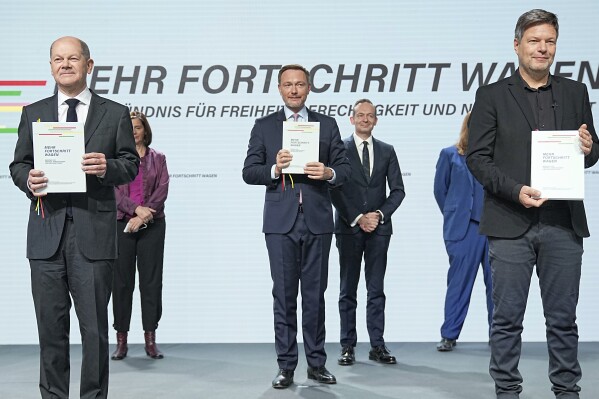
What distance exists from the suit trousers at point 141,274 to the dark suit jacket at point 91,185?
6.76ft

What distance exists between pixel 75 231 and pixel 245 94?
318 centimetres

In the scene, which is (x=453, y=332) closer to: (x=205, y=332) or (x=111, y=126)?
(x=205, y=332)

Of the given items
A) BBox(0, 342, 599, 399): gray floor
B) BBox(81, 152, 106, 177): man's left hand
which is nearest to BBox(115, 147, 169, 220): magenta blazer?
BBox(0, 342, 599, 399): gray floor

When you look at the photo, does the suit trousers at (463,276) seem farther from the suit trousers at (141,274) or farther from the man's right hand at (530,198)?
the man's right hand at (530,198)

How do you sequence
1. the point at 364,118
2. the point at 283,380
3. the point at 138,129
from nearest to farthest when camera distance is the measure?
the point at 283,380
the point at 364,118
the point at 138,129

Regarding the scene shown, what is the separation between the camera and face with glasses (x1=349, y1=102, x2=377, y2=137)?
532 centimetres

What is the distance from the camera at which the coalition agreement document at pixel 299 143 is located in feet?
14.1

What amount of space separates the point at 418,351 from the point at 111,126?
314cm

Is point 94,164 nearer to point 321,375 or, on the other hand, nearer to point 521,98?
point 521,98

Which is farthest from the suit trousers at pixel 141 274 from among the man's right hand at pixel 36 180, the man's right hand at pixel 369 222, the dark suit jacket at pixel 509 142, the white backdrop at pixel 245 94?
the dark suit jacket at pixel 509 142

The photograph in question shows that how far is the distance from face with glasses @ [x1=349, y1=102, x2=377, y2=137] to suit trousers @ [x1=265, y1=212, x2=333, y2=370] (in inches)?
42.1

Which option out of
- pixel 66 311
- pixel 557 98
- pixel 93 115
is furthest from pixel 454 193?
pixel 66 311

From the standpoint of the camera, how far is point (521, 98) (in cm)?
342

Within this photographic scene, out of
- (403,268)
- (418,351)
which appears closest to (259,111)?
(403,268)
